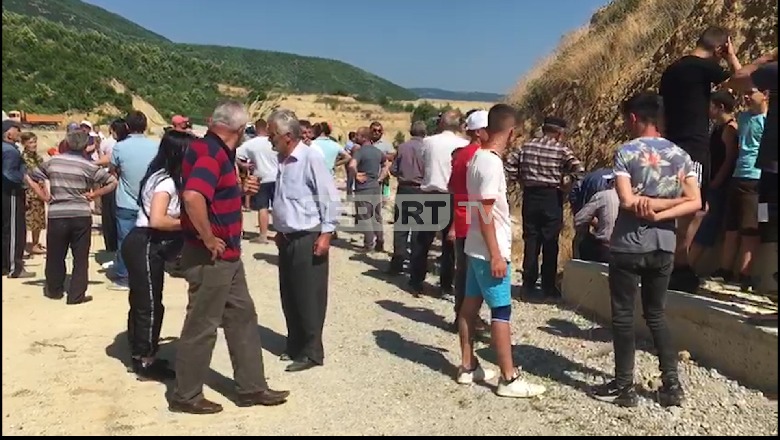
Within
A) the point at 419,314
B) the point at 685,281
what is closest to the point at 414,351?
the point at 419,314

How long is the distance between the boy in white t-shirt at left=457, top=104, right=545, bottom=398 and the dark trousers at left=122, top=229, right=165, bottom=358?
2.37 m

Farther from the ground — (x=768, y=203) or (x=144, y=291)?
(x=768, y=203)

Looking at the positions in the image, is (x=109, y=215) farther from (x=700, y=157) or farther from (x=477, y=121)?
(x=700, y=157)

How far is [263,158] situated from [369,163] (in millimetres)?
1564

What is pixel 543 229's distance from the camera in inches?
306

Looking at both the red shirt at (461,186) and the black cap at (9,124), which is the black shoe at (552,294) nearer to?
the red shirt at (461,186)

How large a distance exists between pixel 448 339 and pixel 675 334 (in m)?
1.89

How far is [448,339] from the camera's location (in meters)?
6.69

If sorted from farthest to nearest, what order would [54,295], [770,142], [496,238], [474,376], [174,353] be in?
1. [54,295]
2. [174,353]
3. [474,376]
4. [496,238]
5. [770,142]

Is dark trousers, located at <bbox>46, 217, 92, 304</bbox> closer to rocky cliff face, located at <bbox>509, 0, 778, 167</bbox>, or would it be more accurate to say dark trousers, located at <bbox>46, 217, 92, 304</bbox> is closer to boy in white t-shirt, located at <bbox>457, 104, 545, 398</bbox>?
boy in white t-shirt, located at <bbox>457, 104, 545, 398</bbox>

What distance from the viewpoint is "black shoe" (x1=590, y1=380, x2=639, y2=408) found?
4.81 m

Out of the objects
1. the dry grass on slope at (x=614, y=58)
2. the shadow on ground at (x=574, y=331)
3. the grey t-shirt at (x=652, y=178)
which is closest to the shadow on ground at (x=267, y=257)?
the dry grass on slope at (x=614, y=58)

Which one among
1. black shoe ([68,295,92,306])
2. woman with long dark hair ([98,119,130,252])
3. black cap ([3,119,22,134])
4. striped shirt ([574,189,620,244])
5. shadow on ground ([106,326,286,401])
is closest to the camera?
shadow on ground ([106,326,286,401])

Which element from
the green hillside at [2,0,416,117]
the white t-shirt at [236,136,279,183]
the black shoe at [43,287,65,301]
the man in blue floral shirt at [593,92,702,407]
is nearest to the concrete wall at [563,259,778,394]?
the man in blue floral shirt at [593,92,702,407]
